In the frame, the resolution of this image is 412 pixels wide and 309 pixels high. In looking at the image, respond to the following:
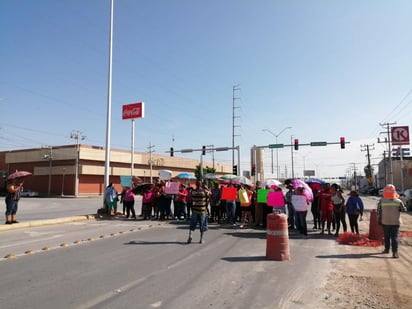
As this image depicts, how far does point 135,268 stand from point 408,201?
27.9 meters

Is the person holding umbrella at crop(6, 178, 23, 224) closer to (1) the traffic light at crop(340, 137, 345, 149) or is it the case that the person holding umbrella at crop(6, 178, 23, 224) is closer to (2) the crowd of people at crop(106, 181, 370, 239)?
(2) the crowd of people at crop(106, 181, 370, 239)

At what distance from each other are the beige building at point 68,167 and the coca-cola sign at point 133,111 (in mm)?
34022

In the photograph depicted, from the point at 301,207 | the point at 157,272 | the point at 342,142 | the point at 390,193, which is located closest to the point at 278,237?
the point at 157,272

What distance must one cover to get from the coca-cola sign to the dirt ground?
22399 mm

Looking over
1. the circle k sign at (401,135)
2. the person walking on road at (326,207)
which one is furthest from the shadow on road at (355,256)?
the circle k sign at (401,135)

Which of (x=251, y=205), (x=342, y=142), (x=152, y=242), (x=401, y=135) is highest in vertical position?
(x=401, y=135)

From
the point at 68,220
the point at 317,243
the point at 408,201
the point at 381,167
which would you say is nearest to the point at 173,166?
the point at 381,167

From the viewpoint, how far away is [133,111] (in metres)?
30.4

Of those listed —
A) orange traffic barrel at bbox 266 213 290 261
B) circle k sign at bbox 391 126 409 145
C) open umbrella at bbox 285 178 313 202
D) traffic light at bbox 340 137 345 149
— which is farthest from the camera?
traffic light at bbox 340 137 345 149

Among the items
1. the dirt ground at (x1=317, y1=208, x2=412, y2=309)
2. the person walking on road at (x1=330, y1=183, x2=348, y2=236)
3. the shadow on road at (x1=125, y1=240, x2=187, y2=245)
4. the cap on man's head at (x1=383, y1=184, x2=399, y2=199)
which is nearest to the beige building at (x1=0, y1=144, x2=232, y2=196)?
the shadow on road at (x1=125, y1=240, x2=187, y2=245)

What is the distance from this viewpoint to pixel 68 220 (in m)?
17.3

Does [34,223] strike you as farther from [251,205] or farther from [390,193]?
[390,193]

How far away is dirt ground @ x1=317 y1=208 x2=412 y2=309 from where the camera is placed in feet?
19.1

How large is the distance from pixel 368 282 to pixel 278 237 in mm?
2257
